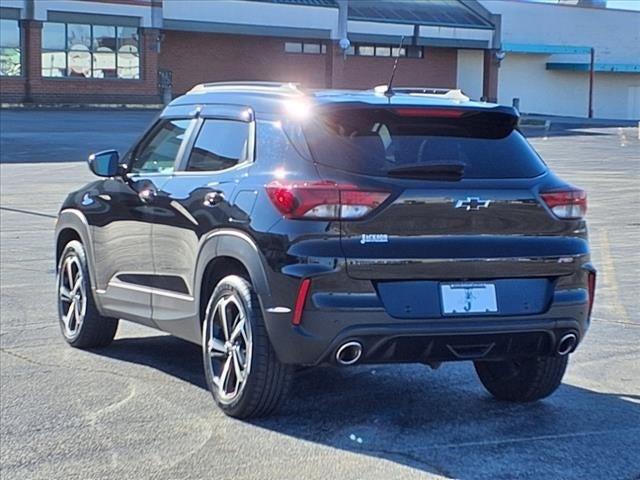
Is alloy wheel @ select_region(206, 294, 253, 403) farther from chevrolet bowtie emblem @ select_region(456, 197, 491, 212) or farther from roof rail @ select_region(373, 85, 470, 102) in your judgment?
roof rail @ select_region(373, 85, 470, 102)

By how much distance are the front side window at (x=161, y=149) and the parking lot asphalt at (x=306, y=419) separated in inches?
52.3

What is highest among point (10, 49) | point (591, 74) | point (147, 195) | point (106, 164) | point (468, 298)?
point (591, 74)

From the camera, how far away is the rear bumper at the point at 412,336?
5.84 meters

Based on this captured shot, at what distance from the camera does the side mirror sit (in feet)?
25.3

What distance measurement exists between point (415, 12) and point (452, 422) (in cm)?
5225

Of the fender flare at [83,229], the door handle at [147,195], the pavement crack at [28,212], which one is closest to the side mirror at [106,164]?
the door handle at [147,195]

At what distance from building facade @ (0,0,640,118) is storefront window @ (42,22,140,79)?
46 millimetres

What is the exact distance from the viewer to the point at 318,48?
55875 millimetres

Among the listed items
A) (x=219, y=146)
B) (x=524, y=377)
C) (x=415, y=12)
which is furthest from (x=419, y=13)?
(x=524, y=377)

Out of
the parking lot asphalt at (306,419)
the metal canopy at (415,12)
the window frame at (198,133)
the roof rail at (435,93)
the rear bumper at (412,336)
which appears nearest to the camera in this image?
the parking lot asphalt at (306,419)

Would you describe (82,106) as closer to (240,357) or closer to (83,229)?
(83,229)

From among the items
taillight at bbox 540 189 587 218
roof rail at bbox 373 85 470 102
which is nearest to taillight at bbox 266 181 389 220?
taillight at bbox 540 189 587 218

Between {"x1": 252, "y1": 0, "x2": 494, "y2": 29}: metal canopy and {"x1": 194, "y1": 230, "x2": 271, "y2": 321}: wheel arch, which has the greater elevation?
{"x1": 252, "y1": 0, "x2": 494, "y2": 29}: metal canopy

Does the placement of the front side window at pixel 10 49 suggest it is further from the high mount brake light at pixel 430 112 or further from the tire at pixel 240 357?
the high mount brake light at pixel 430 112
